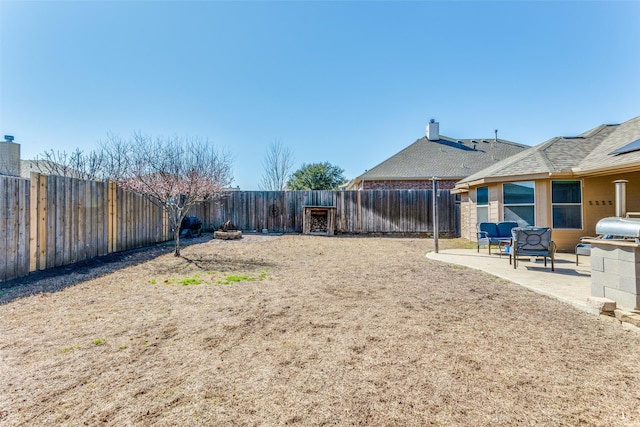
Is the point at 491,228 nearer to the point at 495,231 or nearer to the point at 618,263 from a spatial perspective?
the point at 495,231

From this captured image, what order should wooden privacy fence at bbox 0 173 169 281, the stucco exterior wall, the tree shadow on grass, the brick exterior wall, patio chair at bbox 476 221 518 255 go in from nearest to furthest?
the tree shadow on grass, wooden privacy fence at bbox 0 173 169 281, the stucco exterior wall, patio chair at bbox 476 221 518 255, the brick exterior wall

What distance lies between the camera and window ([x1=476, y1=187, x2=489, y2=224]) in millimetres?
9429

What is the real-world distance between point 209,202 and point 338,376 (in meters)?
12.7

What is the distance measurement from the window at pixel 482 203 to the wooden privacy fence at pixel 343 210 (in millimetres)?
3129

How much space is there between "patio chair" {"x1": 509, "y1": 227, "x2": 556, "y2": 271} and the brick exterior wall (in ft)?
33.7

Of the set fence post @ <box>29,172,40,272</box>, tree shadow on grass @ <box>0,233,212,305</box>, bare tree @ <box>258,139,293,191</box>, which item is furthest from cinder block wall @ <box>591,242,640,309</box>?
bare tree @ <box>258,139,293,191</box>

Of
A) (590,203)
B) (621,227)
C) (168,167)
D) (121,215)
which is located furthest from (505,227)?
(168,167)

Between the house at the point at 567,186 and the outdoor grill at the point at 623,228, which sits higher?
the house at the point at 567,186

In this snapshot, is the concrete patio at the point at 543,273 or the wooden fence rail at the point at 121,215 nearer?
the concrete patio at the point at 543,273

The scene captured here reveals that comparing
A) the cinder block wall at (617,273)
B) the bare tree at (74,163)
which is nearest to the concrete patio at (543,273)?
the cinder block wall at (617,273)

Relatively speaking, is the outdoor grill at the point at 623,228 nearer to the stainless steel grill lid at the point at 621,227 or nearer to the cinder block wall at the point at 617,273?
the stainless steel grill lid at the point at 621,227

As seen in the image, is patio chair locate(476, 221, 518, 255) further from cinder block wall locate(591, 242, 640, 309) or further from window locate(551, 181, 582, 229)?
cinder block wall locate(591, 242, 640, 309)

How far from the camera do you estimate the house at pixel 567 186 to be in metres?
7.42

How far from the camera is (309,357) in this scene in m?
2.32
